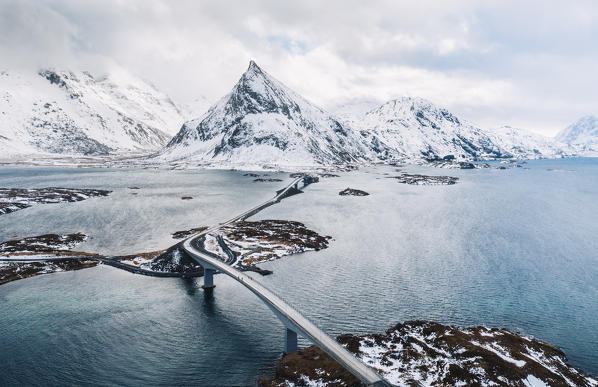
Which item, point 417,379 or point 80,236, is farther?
point 80,236

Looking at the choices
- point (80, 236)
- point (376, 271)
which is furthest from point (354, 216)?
point (80, 236)

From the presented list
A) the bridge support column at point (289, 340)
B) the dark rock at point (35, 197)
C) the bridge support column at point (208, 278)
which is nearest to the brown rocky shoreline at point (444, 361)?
the bridge support column at point (289, 340)

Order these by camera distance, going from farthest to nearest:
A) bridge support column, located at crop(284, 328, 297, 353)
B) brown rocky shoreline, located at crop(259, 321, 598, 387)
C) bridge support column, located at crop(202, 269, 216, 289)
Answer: bridge support column, located at crop(202, 269, 216, 289) → bridge support column, located at crop(284, 328, 297, 353) → brown rocky shoreline, located at crop(259, 321, 598, 387)

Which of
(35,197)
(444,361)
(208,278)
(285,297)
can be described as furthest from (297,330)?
(35,197)

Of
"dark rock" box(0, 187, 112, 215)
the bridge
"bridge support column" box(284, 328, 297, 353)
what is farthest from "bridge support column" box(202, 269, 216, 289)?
"dark rock" box(0, 187, 112, 215)

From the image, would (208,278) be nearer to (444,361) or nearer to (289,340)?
(289,340)

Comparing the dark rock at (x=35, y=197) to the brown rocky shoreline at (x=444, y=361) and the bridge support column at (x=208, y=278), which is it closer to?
the bridge support column at (x=208, y=278)

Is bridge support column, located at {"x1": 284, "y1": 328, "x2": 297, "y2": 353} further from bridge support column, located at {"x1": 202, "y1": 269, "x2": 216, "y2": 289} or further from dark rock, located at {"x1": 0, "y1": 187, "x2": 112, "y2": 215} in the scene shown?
dark rock, located at {"x1": 0, "y1": 187, "x2": 112, "y2": 215}

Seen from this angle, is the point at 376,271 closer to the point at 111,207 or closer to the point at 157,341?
the point at 157,341
